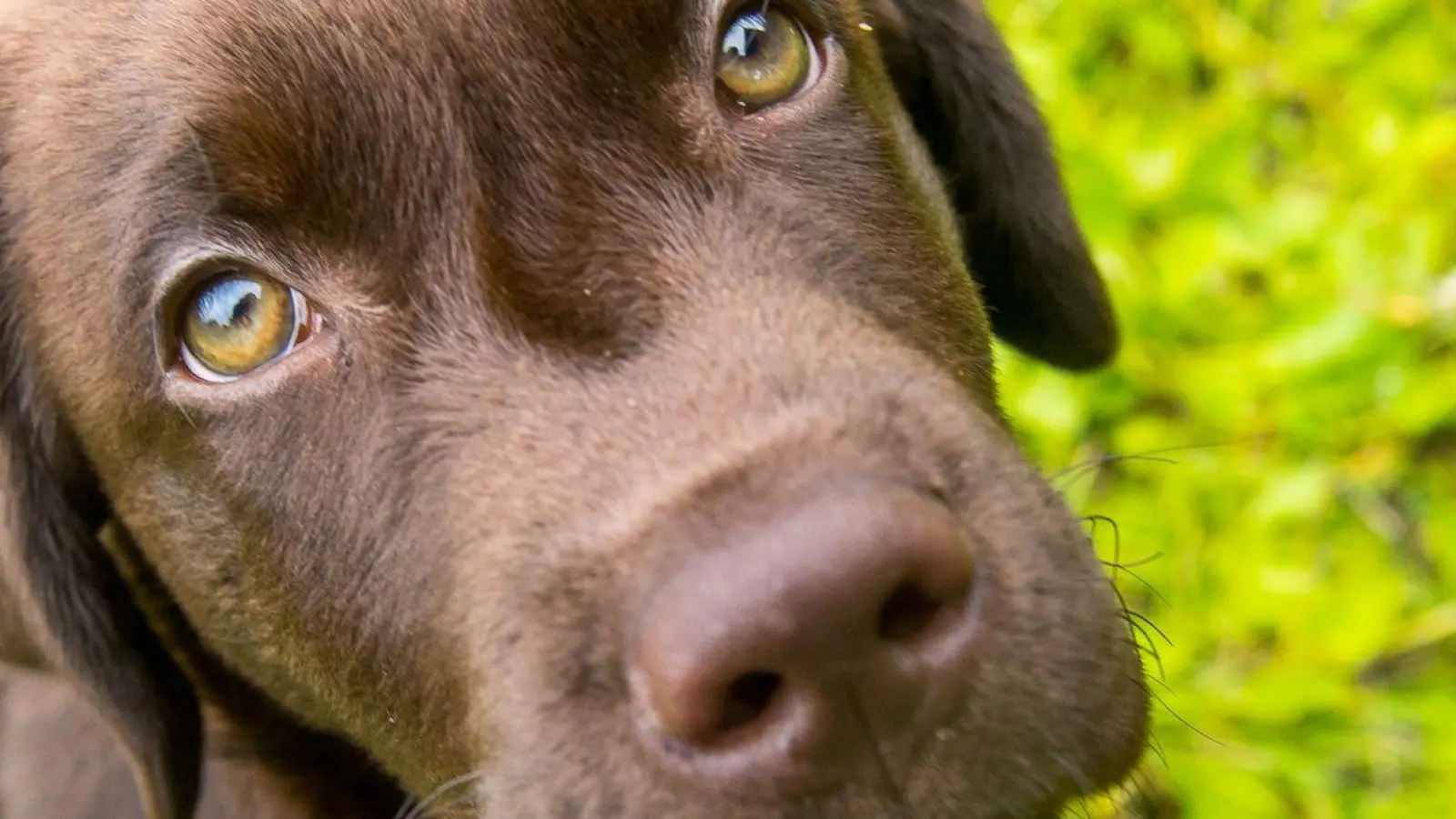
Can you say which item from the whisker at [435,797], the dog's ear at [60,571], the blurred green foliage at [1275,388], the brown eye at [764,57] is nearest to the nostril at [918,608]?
the whisker at [435,797]

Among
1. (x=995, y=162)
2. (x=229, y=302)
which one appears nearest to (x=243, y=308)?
(x=229, y=302)

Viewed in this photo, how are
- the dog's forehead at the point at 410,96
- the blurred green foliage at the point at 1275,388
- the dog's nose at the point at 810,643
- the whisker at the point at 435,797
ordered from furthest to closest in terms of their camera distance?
1. the blurred green foliage at the point at 1275,388
2. the whisker at the point at 435,797
3. the dog's forehead at the point at 410,96
4. the dog's nose at the point at 810,643

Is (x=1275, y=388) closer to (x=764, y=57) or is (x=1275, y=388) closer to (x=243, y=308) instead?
(x=764, y=57)

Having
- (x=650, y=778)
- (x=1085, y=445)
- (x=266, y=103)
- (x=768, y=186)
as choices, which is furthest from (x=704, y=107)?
(x=1085, y=445)

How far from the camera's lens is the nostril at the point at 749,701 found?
1301mm

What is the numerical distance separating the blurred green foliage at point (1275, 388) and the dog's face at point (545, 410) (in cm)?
161

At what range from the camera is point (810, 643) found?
126 centimetres

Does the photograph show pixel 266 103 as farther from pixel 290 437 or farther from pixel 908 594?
pixel 908 594

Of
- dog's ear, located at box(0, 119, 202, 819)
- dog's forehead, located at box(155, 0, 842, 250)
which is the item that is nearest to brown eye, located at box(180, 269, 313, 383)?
dog's forehead, located at box(155, 0, 842, 250)

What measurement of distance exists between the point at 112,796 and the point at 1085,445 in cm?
252

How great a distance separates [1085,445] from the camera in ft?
12.4

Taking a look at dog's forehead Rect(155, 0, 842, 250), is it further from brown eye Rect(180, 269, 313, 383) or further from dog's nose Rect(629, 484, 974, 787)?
dog's nose Rect(629, 484, 974, 787)

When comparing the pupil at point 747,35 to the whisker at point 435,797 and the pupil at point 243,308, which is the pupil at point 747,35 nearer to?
the pupil at point 243,308

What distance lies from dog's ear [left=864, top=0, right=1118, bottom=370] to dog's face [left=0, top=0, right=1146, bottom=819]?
1.01 feet
